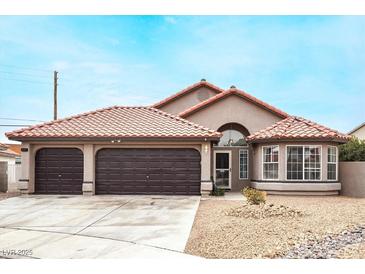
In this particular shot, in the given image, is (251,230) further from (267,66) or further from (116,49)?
(267,66)

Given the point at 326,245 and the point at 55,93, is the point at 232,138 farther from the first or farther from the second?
the point at 55,93

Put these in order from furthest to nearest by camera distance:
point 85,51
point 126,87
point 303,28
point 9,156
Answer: point 9,156, point 126,87, point 85,51, point 303,28

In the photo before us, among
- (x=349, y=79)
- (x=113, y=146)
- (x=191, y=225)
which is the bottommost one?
(x=191, y=225)

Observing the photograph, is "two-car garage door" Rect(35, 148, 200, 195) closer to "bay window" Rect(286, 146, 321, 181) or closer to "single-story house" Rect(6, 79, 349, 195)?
"single-story house" Rect(6, 79, 349, 195)

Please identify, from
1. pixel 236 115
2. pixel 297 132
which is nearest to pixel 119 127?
pixel 236 115

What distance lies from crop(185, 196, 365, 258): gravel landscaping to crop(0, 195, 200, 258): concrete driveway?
493mm

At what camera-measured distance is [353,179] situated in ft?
59.0

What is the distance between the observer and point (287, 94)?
21562mm

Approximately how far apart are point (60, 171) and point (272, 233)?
12018 mm

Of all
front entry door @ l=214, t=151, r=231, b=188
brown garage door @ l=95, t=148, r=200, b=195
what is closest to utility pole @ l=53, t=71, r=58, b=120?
brown garage door @ l=95, t=148, r=200, b=195

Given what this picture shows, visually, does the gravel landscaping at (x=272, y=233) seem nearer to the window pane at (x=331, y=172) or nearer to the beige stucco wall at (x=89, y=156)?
the beige stucco wall at (x=89, y=156)

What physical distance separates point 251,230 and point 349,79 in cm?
1323

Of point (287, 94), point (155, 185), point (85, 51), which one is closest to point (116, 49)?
point (85, 51)
